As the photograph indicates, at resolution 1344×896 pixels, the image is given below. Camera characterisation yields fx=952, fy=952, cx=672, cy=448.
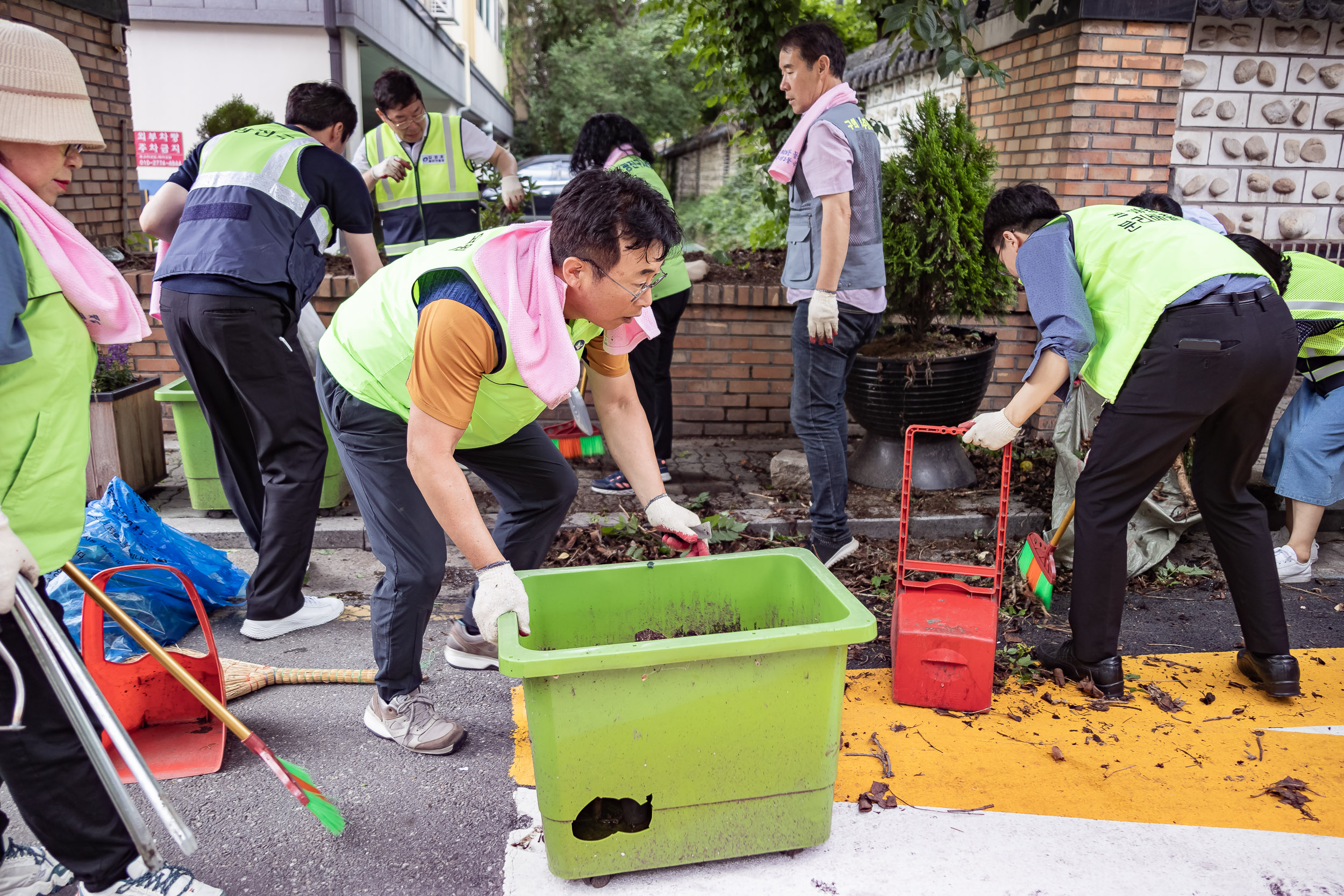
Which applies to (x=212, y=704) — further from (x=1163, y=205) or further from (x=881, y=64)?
(x=881, y=64)

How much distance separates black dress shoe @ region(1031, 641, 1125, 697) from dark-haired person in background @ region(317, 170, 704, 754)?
57.6 inches

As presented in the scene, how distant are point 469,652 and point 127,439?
2363mm

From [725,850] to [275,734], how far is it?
150 centimetres

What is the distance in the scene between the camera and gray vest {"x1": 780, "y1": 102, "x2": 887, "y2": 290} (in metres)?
4.01

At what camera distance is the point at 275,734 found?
2.95m

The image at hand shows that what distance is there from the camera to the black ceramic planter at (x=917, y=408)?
4.78m

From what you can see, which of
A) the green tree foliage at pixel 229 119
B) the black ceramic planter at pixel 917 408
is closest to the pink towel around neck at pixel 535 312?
the black ceramic planter at pixel 917 408

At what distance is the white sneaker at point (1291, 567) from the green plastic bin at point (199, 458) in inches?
169

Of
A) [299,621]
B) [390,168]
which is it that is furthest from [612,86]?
[299,621]

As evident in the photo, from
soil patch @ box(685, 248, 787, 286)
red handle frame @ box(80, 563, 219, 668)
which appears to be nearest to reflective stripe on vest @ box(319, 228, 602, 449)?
red handle frame @ box(80, 563, 219, 668)

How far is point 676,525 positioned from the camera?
2703mm

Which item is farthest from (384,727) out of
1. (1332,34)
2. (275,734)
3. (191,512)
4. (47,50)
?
(1332,34)

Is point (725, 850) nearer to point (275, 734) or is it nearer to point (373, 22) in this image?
point (275, 734)

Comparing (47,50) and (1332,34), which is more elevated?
(1332,34)
